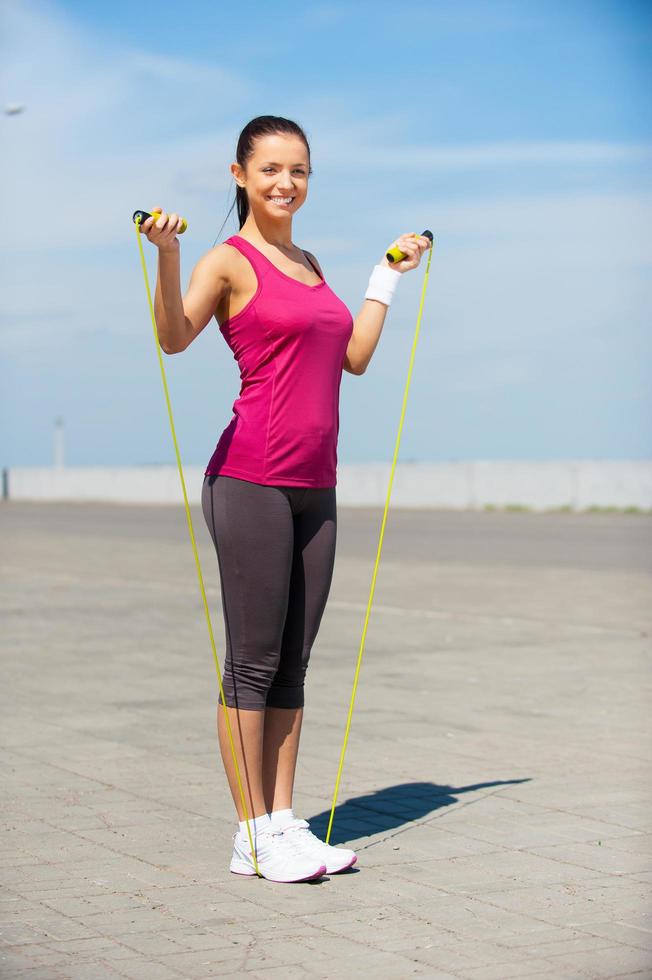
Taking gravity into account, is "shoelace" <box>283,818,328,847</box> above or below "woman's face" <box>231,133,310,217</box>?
below

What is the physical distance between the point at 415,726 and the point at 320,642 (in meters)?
2.97

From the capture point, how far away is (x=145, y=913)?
151 inches

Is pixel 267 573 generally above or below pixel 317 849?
above

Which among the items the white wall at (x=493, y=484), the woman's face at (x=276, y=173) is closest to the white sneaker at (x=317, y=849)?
the woman's face at (x=276, y=173)

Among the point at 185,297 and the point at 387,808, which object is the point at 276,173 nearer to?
the point at 185,297

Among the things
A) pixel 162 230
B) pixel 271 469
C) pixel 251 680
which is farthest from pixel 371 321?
pixel 251 680

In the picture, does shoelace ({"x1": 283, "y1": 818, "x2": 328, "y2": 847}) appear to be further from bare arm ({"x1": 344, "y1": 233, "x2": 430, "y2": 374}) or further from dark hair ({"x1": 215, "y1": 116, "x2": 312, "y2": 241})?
dark hair ({"x1": 215, "y1": 116, "x2": 312, "y2": 241})

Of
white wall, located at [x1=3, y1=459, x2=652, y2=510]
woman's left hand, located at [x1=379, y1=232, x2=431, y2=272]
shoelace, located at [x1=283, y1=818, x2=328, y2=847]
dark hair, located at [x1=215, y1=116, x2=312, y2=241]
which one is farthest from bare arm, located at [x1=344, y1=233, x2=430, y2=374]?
white wall, located at [x1=3, y1=459, x2=652, y2=510]

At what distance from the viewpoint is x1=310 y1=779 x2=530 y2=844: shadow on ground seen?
4.82 metres

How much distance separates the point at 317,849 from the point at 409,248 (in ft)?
6.19

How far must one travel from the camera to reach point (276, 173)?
4.30 meters

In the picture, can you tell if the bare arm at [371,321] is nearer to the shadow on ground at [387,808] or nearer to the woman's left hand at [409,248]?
the woman's left hand at [409,248]

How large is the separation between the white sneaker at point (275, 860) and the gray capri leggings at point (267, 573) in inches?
15.4

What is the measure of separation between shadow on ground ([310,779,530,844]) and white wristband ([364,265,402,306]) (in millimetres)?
1747
